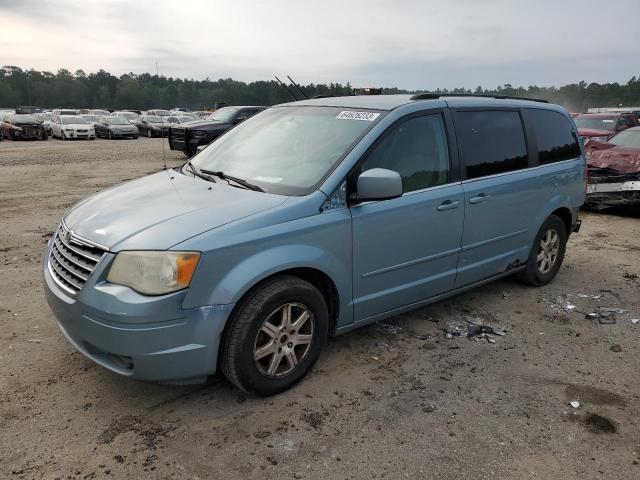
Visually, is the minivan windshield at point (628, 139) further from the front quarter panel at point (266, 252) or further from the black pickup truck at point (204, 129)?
the black pickup truck at point (204, 129)

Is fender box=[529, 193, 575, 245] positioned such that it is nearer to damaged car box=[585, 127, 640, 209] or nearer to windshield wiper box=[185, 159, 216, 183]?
windshield wiper box=[185, 159, 216, 183]

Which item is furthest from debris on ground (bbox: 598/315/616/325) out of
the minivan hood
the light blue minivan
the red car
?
the red car

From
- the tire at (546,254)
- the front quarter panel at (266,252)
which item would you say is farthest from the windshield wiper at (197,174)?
the tire at (546,254)

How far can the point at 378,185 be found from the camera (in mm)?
3164

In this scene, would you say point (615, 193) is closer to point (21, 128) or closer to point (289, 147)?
point (289, 147)

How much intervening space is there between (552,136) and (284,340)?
11.5 ft

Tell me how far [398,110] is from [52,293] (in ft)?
8.43

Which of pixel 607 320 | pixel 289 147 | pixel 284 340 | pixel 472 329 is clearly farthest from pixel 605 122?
pixel 284 340

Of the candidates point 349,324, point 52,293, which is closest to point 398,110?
point 349,324

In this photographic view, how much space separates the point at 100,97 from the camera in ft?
348

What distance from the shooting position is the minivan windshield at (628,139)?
9.67 metres

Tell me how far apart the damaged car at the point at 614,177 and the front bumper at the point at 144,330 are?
26.8 feet

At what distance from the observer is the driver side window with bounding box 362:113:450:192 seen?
11.6 feet

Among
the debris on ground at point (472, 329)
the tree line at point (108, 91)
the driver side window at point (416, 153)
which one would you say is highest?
the tree line at point (108, 91)
